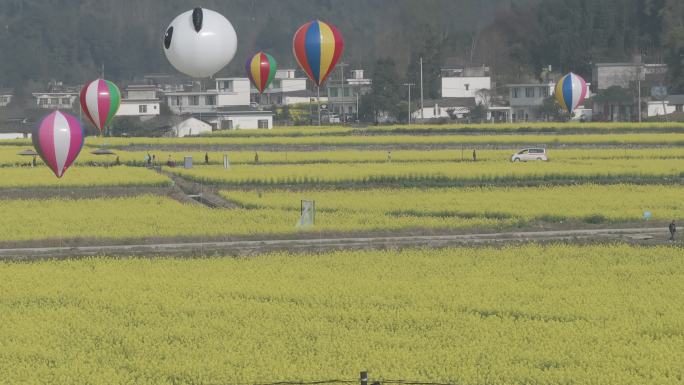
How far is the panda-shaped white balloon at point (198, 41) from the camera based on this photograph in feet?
115

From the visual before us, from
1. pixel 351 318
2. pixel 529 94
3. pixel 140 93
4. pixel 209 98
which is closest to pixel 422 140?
pixel 529 94

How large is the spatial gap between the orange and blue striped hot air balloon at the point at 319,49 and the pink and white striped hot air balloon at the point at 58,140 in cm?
1258

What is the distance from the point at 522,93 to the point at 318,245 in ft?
241

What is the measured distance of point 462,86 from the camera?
112 meters

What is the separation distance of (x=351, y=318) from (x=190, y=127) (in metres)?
72.9

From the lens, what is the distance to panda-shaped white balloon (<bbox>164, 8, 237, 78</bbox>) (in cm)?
3503

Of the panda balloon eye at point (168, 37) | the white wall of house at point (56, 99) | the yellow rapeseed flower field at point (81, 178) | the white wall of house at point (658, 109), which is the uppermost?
the panda balloon eye at point (168, 37)

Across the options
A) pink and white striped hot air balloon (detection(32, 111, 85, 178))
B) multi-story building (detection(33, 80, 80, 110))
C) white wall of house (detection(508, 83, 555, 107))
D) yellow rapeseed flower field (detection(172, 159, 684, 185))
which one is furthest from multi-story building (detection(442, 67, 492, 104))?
pink and white striped hot air balloon (detection(32, 111, 85, 178))

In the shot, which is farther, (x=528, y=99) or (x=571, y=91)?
(x=528, y=99)

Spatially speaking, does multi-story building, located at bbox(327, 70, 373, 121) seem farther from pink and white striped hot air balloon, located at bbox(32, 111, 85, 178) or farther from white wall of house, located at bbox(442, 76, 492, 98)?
pink and white striped hot air balloon, located at bbox(32, 111, 85, 178)

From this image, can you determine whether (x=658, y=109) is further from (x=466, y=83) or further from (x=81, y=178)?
(x=81, y=178)

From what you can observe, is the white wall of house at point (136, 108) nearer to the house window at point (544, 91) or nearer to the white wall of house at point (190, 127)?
the white wall of house at point (190, 127)

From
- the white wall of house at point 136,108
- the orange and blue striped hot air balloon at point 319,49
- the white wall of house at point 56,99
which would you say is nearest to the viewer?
the orange and blue striped hot air balloon at point 319,49

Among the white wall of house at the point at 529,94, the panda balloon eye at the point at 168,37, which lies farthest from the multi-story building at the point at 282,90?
the panda balloon eye at the point at 168,37
